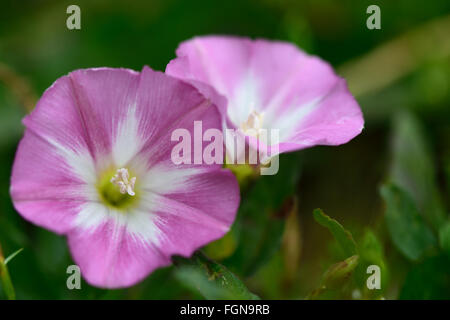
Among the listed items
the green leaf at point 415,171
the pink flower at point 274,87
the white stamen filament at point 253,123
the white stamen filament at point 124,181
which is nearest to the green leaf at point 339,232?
the pink flower at point 274,87

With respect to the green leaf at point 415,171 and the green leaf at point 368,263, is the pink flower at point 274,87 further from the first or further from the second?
the green leaf at point 415,171

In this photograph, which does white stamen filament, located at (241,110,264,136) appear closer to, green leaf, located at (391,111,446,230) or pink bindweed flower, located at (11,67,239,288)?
pink bindweed flower, located at (11,67,239,288)

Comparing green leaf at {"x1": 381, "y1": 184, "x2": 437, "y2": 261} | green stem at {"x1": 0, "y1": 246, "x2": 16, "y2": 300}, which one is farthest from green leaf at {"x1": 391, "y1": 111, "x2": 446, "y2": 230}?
green stem at {"x1": 0, "y1": 246, "x2": 16, "y2": 300}

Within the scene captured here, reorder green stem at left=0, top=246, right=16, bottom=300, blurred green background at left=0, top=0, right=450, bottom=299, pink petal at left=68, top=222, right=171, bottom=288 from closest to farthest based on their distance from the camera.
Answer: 1. pink petal at left=68, top=222, right=171, bottom=288
2. green stem at left=0, top=246, right=16, bottom=300
3. blurred green background at left=0, top=0, right=450, bottom=299

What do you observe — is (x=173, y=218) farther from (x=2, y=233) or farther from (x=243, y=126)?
(x=2, y=233)

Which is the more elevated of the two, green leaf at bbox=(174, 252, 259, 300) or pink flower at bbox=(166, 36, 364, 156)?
pink flower at bbox=(166, 36, 364, 156)

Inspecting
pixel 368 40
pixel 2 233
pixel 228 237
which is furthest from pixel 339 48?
pixel 2 233

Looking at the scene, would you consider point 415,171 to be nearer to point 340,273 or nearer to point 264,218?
point 264,218
